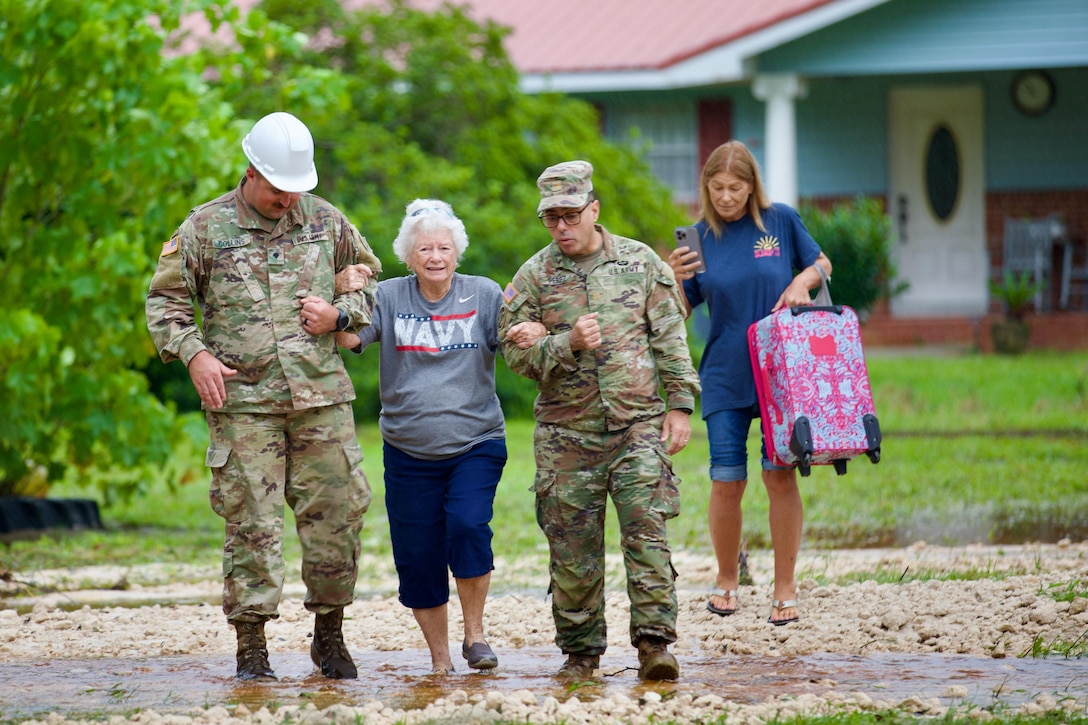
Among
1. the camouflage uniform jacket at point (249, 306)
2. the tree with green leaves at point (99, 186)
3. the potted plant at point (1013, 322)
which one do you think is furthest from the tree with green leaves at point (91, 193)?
the potted plant at point (1013, 322)

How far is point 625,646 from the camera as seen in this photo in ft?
21.4

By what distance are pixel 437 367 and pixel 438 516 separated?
0.59 meters

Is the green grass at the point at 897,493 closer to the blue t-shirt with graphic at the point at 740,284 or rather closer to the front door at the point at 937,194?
the blue t-shirt with graphic at the point at 740,284

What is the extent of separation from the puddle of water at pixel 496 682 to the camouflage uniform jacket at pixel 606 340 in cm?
101

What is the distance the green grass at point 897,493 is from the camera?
9438 mm

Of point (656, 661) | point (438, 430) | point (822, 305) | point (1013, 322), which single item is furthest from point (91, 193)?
point (1013, 322)

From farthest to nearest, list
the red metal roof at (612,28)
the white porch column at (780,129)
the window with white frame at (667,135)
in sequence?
the window with white frame at (667,135), the red metal roof at (612,28), the white porch column at (780,129)

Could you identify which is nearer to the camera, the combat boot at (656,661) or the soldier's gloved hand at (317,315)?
the combat boot at (656,661)

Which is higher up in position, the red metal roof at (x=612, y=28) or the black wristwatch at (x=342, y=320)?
the red metal roof at (x=612, y=28)

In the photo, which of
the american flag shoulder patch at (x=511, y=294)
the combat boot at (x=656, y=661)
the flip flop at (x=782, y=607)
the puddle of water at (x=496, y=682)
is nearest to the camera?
the puddle of water at (x=496, y=682)

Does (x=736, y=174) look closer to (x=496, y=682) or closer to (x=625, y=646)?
(x=625, y=646)

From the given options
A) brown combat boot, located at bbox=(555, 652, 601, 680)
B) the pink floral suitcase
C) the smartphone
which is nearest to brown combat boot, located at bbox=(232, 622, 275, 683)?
brown combat boot, located at bbox=(555, 652, 601, 680)

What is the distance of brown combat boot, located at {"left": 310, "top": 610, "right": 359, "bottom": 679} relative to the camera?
19.2 feet

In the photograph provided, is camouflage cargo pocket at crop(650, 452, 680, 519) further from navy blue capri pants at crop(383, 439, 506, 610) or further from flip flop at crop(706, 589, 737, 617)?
flip flop at crop(706, 589, 737, 617)
